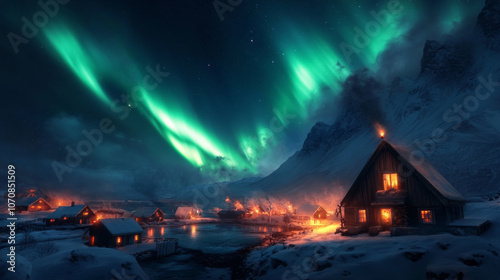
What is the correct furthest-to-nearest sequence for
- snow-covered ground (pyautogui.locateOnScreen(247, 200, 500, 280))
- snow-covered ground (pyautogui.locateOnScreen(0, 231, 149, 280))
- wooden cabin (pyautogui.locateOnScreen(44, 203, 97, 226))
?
wooden cabin (pyautogui.locateOnScreen(44, 203, 97, 226)), snow-covered ground (pyautogui.locateOnScreen(0, 231, 149, 280)), snow-covered ground (pyautogui.locateOnScreen(247, 200, 500, 280))

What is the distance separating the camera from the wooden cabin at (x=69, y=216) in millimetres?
67812

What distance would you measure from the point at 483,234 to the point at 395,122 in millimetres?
178723

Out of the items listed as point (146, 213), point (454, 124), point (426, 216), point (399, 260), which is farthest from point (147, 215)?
point (454, 124)

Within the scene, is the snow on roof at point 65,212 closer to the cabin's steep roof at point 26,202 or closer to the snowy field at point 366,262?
the cabin's steep roof at point 26,202

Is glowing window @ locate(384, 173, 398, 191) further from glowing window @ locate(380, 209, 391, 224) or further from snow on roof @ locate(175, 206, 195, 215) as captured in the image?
snow on roof @ locate(175, 206, 195, 215)

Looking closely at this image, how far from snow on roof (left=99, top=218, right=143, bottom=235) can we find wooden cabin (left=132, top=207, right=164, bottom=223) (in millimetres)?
43302

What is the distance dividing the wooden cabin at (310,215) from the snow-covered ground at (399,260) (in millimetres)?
53203

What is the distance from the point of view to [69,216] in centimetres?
6975

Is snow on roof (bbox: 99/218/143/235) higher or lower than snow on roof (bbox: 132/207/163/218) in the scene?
higher

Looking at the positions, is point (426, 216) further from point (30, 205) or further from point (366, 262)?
point (30, 205)

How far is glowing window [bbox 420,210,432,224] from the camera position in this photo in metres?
25.7

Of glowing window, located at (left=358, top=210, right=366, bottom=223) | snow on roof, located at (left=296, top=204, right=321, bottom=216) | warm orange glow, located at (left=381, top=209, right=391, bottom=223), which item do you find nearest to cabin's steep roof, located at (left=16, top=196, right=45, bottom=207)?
snow on roof, located at (left=296, top=204, right=321, bottom=216)

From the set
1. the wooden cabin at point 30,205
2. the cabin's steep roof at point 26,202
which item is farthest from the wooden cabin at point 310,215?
the cabin's steep roof at point 26,202

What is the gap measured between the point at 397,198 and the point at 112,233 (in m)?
38.9
